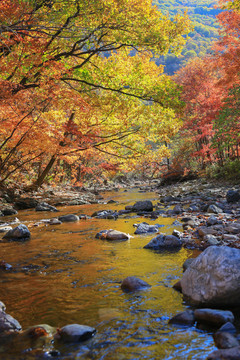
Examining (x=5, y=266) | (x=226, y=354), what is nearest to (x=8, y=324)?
(x=226, y=354)

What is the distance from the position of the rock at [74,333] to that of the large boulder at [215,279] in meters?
1.22

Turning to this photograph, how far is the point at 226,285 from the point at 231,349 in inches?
35.6

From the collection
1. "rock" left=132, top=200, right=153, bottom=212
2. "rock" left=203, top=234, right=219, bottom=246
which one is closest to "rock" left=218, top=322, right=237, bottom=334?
"rock" left=203, top=234, right=219, bottom=246

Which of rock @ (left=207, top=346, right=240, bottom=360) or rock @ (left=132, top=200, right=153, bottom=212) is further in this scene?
rock @ (left=132, top=200, right=153, bottom=212)

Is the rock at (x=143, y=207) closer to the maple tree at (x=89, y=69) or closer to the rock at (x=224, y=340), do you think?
the maple tree at (x=89, y=69)

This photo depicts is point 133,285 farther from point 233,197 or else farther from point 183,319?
point 233,197

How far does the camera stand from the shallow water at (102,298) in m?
2.33

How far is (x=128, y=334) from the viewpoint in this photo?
254 centimetres

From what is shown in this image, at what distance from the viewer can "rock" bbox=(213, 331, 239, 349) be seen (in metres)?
2.22

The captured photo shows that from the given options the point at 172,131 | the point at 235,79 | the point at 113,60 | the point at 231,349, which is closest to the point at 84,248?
the point at 231,349

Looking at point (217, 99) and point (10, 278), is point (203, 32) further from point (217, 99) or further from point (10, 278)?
point (10, 278)

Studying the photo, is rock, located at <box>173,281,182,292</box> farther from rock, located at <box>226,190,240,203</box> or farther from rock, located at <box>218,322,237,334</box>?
rock, located at <box>226,190,240,203</box>

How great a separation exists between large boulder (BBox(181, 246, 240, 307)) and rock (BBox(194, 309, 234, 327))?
0.93 ft

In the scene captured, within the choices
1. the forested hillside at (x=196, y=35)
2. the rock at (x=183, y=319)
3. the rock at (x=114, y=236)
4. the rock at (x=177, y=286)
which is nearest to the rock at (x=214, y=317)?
the rock at (x=183, y=319)
